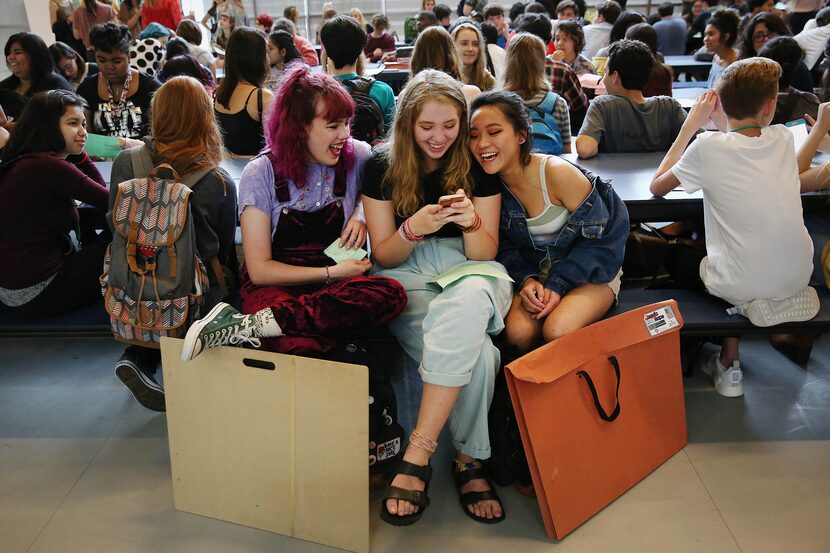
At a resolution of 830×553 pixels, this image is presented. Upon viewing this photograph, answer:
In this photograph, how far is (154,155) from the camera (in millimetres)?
2273

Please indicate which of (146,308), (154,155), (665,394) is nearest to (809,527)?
(665,394)

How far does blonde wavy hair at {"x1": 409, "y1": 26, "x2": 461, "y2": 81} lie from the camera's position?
3490 mm

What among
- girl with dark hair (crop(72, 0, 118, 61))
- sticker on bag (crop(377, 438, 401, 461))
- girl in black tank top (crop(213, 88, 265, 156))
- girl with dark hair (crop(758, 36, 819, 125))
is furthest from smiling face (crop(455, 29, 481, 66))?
girl with dark hair (crop(72, 0, 118, 61))

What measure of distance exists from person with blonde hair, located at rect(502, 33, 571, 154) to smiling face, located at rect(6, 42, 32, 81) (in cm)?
254

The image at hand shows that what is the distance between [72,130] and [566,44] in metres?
3.44

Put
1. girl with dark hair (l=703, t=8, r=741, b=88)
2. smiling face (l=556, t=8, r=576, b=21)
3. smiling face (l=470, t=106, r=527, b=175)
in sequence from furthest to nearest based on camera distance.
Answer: smiling face (l=556, t=8, r=576, b=21)
girl with dark hair (l=703, t=8, r=741, b=88)
smiling face (l=470, t=106, r=527, b=175)

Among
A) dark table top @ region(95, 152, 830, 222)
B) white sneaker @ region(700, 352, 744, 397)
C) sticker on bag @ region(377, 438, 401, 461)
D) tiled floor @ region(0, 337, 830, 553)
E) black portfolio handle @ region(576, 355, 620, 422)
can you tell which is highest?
dark table top @ region(95, 152, 830, 222)

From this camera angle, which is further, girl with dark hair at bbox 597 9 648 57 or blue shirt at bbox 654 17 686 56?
blue shirt at bbox 654 17 686 56

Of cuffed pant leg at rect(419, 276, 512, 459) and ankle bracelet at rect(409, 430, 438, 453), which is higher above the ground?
cuffed pant leg at rect(419, 276, 512, 459)

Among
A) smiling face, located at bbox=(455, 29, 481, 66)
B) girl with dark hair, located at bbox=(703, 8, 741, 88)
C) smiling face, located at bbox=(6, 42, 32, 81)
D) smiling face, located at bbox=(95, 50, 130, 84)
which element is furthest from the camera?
girl with dark hair, located at bbox=(703, 8, 741, 88)

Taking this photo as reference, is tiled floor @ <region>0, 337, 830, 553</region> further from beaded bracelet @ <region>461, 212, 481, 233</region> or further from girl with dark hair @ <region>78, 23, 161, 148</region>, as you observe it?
girl with dark hair @ <region>78, 23, 161, 148</region>

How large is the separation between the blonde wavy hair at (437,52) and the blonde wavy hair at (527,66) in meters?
0.30

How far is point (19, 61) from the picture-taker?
12.3 ft

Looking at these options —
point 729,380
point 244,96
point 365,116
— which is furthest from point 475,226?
point 244,96
